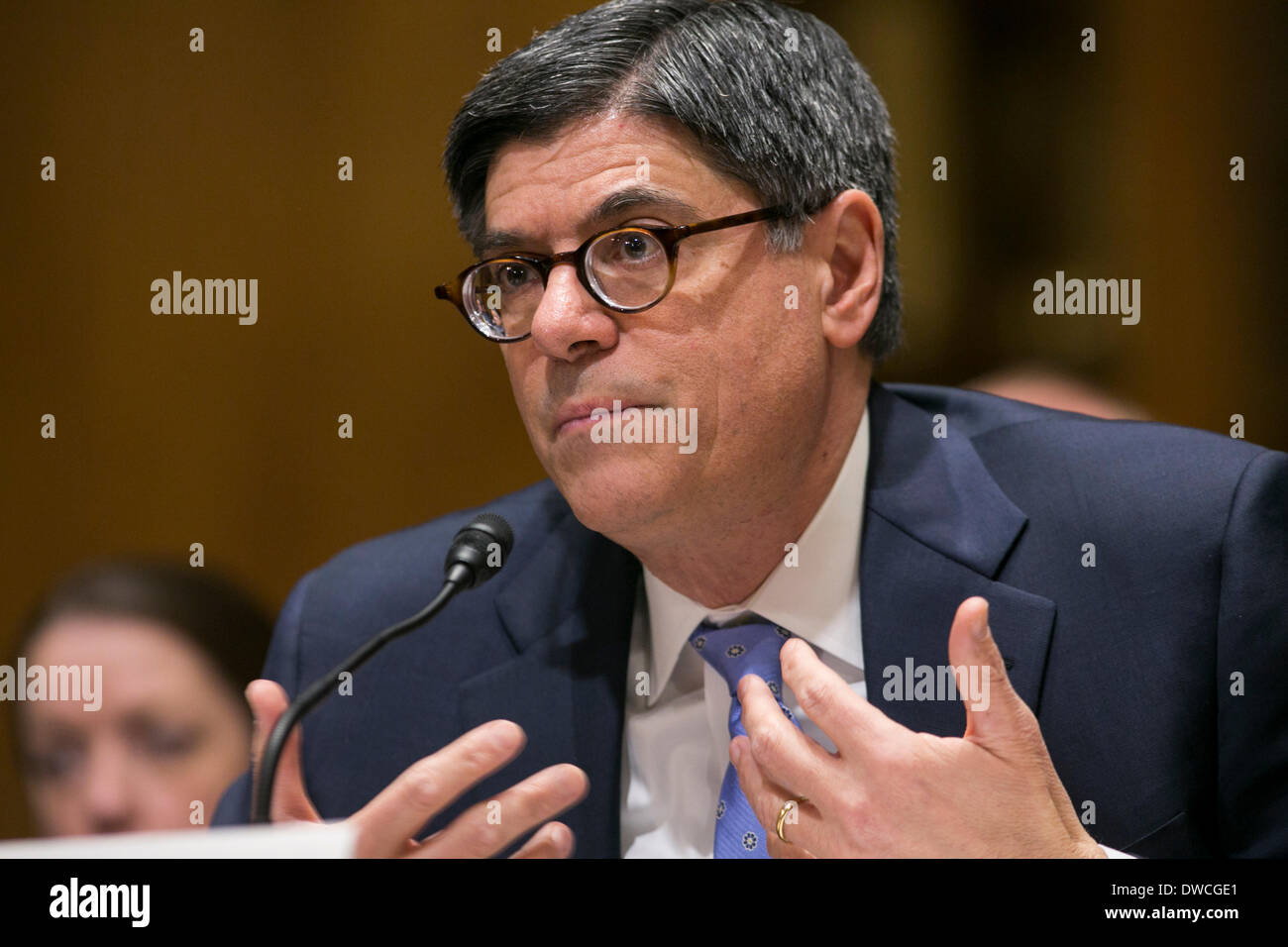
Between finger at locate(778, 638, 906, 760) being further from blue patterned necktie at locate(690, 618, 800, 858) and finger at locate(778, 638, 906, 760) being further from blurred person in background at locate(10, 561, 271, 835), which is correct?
blurred person in background at locate(10, 561, 271, 835)

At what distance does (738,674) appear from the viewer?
1558mm

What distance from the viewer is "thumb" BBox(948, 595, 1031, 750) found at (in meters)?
1.08

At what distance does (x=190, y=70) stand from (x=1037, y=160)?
1497 millimetres

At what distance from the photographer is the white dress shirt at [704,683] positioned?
1.60 meters

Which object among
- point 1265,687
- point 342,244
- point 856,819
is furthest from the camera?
point 342,244

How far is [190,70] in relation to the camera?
1.99m

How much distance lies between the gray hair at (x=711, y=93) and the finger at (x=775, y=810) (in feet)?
2.26

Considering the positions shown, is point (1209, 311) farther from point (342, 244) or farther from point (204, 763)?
point (204, 763)

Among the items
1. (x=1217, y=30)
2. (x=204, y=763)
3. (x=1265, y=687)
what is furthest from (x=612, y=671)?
(x=1217, y=30)

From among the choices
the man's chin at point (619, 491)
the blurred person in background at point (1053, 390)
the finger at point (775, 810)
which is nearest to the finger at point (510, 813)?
the finger at point (775, 810)

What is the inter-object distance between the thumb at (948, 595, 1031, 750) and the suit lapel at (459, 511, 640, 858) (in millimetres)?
626

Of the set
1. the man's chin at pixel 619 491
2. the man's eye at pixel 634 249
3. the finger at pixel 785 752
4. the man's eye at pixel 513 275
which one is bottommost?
the finger at pixel 785 752

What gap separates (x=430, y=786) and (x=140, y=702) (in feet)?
2.87

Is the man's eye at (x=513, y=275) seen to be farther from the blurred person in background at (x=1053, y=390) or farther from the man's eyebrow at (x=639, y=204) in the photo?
the blurred person in background at (x=1053, y=390)
